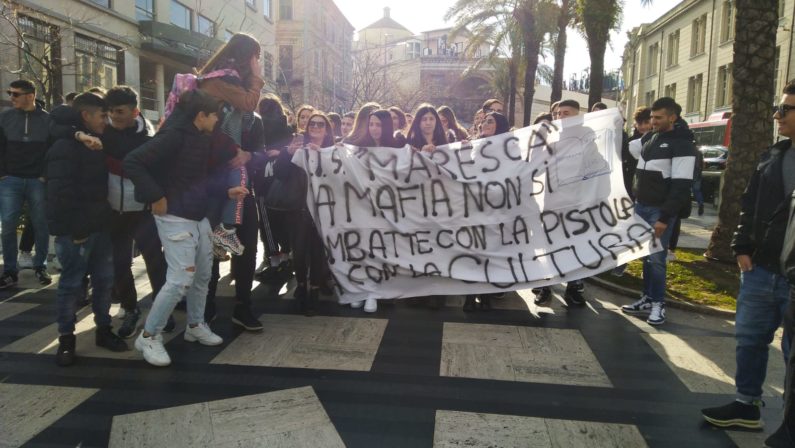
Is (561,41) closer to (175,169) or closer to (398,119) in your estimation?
(398,119)

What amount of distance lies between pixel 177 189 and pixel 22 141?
3129 mm

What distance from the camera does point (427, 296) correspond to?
571 centimetres

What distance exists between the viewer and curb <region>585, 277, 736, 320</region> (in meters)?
5.39

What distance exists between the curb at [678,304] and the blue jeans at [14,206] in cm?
604

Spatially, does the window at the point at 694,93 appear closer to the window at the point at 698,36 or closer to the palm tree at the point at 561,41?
the window at the point at 698,36

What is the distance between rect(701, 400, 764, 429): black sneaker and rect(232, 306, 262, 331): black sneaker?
10.8ft

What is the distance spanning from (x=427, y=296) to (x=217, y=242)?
221 cm

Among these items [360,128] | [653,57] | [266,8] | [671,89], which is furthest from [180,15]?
[653,57]

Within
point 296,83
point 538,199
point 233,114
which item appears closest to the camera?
point 233,114

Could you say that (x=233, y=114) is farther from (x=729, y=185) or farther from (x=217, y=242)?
(x=729, y=185)

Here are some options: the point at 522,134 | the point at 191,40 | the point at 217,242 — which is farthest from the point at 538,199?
the point at 191,40

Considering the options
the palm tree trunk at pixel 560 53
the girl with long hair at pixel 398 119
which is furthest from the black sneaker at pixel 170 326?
the palm tree trunk at pixel 560 53

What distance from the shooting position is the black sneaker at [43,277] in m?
6.07

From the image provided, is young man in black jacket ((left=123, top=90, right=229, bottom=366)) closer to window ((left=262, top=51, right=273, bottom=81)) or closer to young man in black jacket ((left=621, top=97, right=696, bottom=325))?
young man in black jacket ((left=621, top=97, right=696, bottom=325))
